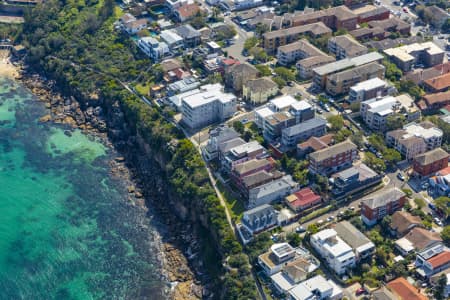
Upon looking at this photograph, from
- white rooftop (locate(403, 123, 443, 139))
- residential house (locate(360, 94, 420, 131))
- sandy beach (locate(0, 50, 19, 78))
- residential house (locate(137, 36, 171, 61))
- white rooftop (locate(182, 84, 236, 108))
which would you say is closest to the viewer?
white rooftop (locate(403, 123, 443, 139))

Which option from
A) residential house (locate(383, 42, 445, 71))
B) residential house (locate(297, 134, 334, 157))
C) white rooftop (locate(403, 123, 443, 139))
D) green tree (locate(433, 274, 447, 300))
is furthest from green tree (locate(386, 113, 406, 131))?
green tree (locate(433, 274, 447, 300))

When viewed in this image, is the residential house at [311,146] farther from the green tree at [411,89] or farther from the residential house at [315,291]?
the residential house at [315,291]

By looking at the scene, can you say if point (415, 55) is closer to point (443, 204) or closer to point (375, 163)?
point (375, 163)

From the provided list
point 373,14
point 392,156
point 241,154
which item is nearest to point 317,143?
point 392,156

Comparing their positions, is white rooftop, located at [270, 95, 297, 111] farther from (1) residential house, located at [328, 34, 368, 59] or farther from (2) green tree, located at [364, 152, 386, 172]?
(1) residential house, located at [328, 34, 368, 59]

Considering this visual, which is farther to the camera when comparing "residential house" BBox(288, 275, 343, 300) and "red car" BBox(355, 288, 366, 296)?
"red car" BBox(355, 288, 366, 296)

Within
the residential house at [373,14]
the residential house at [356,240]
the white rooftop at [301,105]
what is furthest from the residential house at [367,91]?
the residential house at [356,240]

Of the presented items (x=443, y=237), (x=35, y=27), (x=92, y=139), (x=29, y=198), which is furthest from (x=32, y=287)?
(x=35, y=27)
